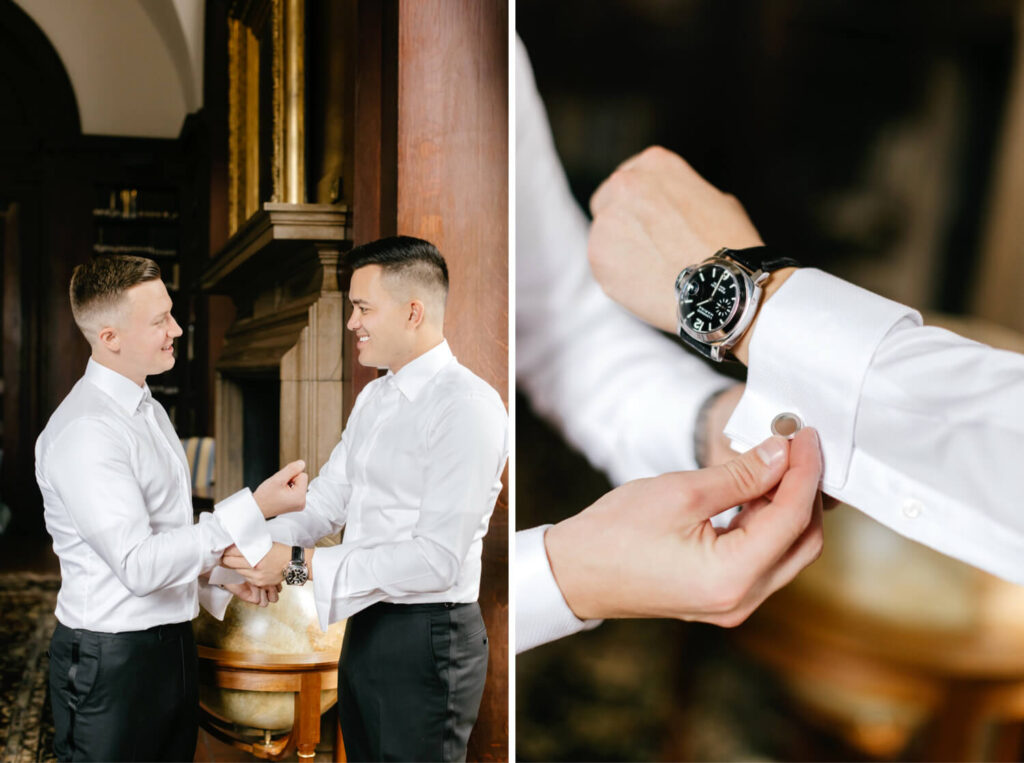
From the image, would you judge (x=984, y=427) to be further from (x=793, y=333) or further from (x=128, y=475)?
(x=128, y=475)

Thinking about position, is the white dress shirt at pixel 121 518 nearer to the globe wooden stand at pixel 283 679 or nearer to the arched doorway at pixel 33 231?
the globe wooden stand at pixel 283 679

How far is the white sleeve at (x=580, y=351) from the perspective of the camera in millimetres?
2014

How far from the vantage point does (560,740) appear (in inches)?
81.7

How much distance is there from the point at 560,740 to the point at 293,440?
3.24 ft

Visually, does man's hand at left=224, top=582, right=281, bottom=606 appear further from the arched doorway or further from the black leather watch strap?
the arched doorway

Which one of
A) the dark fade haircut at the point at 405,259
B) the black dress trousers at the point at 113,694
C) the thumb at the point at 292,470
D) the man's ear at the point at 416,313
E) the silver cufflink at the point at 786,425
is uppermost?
the dark fade haircut at the point at 405,259

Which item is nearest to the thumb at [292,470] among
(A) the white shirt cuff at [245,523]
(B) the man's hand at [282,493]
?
(B) the man's hand at [282,493]

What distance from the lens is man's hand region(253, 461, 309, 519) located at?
6.38 feet

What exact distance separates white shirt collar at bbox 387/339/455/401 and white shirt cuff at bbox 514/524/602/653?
44 centimetres

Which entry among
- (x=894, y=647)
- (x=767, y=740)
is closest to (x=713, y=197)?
(x=894, y=647)

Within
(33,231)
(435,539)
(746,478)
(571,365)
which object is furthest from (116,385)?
(33,231)

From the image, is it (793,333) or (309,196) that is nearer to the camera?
(793,333)

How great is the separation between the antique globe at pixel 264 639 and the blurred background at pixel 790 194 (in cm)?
51

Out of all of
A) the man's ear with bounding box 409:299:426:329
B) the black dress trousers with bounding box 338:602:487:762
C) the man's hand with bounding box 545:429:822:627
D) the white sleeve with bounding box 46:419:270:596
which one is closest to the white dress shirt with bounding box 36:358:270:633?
the white sleeve with bounding box 46:419:270:596
